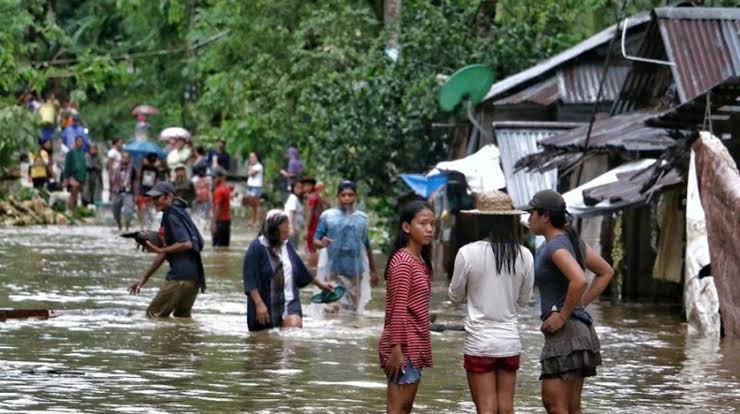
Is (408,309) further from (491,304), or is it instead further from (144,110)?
(144,110)

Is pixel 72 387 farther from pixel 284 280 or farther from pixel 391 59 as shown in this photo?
pixel 391 59

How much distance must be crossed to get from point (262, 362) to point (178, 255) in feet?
11.1

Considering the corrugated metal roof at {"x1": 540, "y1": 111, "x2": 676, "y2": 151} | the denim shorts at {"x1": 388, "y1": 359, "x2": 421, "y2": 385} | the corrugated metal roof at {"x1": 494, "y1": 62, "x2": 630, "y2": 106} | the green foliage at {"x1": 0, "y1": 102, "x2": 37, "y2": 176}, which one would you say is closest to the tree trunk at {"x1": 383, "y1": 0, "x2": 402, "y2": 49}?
the corrugated metal roof at {"x1": 494, "y1": 62, "x2": 630, "y2": 106}

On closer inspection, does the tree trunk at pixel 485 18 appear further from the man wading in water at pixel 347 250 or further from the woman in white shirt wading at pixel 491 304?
the woman in white shirt wading at pixel 491 304

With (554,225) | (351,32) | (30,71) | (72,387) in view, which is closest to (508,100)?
(351,32)

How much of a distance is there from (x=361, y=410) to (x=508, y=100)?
16072mm

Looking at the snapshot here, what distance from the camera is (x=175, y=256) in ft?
58.0

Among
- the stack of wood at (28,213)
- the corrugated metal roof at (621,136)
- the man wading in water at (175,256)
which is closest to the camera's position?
the man wading in water at (175,256)

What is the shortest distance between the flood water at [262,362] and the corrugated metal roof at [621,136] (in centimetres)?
197

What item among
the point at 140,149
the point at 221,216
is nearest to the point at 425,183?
the point at 221,216

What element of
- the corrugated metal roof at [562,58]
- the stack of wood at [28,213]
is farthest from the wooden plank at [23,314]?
the stack of wood at [28,213]

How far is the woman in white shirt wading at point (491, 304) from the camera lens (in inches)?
380

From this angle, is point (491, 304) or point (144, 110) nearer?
point (491, 304)

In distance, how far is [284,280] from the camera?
16188 millimetres
